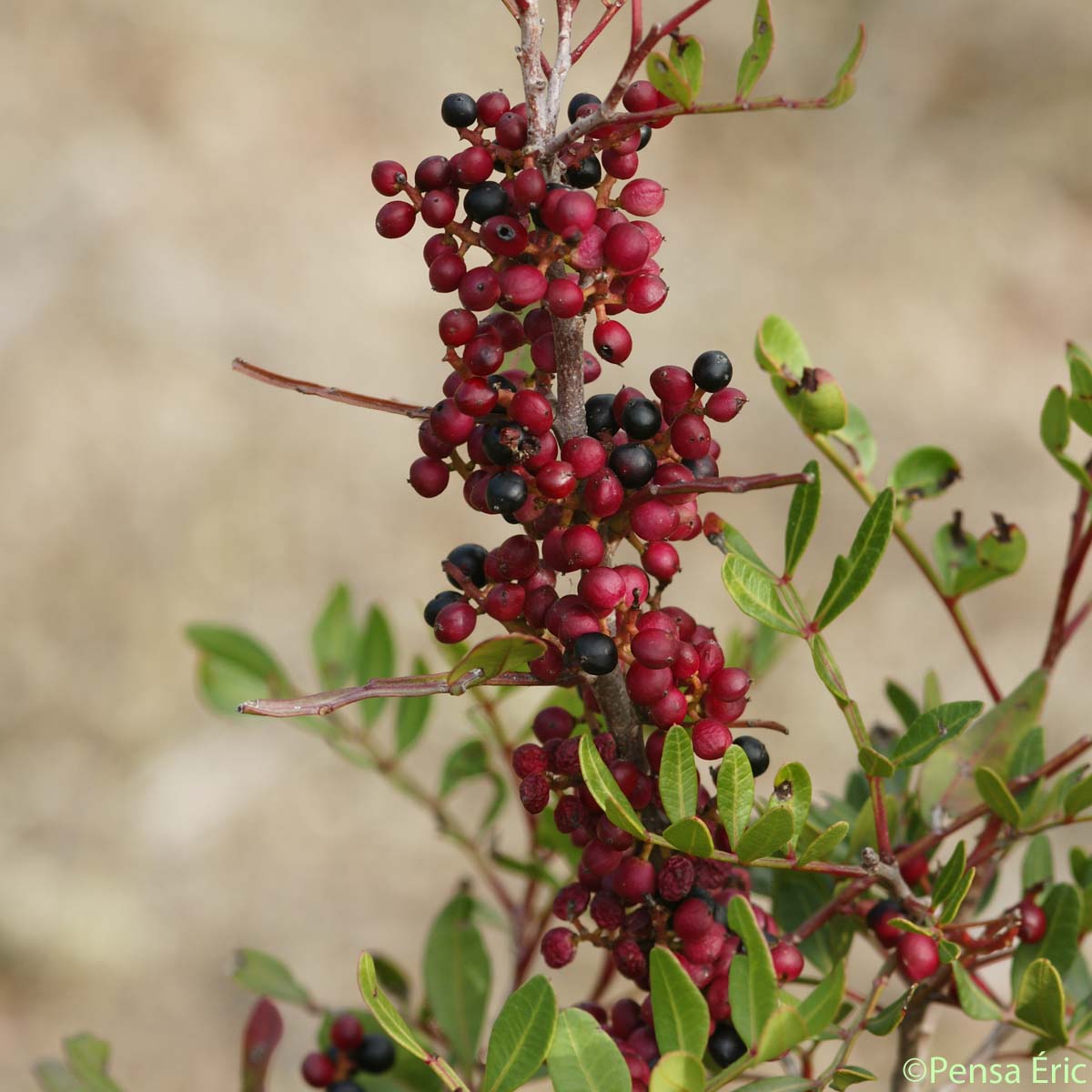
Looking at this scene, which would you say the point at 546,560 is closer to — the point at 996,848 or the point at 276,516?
the point at 996,848

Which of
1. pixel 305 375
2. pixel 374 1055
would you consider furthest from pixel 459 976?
pixel 305 375

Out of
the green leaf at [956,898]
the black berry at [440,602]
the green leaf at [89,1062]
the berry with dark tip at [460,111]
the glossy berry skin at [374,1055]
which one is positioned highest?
the berry with dark tip at [460,111]

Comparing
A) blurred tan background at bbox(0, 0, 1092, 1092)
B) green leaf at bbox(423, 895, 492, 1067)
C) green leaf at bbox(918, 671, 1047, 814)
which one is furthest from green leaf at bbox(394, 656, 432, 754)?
blurred tan background at bbox(0, 0, 1092, 1092)

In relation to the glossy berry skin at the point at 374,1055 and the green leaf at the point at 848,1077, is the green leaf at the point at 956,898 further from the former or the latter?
the glossy berry skin at the point at 374,1055

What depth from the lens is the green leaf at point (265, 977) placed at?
2.78ft

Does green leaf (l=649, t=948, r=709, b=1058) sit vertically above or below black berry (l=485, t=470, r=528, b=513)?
below

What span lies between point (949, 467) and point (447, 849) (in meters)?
2.13

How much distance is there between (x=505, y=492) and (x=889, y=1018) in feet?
0.95

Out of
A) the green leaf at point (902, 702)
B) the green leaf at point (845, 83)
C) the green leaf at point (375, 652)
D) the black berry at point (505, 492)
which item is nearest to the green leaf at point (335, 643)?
the green leaf at point (375, 652)

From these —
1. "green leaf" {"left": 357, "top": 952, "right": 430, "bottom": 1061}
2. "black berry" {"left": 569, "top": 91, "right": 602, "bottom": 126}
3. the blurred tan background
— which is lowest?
"green leaf" {"left": 357, "top": 952, "right": 430, "bottom": 1061}

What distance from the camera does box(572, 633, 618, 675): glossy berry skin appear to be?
0.50 metres

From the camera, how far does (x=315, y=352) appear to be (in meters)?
3.19

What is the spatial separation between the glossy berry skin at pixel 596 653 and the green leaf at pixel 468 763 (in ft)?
1.52

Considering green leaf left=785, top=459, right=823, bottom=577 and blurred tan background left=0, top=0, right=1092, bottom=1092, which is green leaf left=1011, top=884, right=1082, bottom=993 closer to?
green leaf left=785, top=459, right=823, bottom=577
